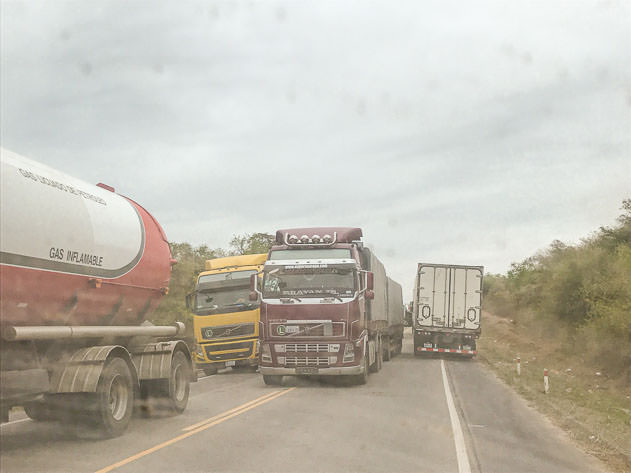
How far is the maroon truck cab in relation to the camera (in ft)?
50.6

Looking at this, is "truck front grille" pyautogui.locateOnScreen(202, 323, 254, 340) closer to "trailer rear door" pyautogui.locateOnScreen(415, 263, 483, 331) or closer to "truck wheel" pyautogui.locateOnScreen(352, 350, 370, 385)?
"truck wheel" pyautogui.locateOnScreen(352, 350, 370, 385)

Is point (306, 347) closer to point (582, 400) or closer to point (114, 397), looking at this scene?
point (114, 397)

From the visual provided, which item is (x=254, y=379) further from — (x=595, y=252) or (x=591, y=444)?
(x=595, y=252)

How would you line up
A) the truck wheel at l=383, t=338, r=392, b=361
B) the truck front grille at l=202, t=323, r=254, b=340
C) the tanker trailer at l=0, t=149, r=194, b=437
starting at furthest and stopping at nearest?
the truck wheel at l=383, t=338, r=392, b=361
the truck front grille at l=202, t=323, r=254, b=340
the tanker trailer at l=0, t=149, r=194, b=437

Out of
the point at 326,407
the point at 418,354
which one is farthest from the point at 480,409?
the point at 418,354

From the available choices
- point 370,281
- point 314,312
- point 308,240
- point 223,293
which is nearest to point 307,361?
point 314,312

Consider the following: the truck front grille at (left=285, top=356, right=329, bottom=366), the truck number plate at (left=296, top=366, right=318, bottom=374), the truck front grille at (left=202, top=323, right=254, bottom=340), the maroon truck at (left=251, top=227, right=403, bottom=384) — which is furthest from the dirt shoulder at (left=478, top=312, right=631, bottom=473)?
the truck front grille at (left=202, top=323, right=254, bottom=340)

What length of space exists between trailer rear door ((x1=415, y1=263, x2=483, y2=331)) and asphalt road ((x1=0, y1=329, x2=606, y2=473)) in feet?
42.9

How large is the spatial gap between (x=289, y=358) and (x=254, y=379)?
147 inches

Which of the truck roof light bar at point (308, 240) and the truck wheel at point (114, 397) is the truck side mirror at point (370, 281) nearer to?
the truck roof light bar at point (308, 240)

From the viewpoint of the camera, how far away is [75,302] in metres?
8.68

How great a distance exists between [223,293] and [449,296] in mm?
11023

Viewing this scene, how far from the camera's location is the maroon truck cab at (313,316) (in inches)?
608

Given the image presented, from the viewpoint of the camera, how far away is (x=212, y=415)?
36.2 feet
